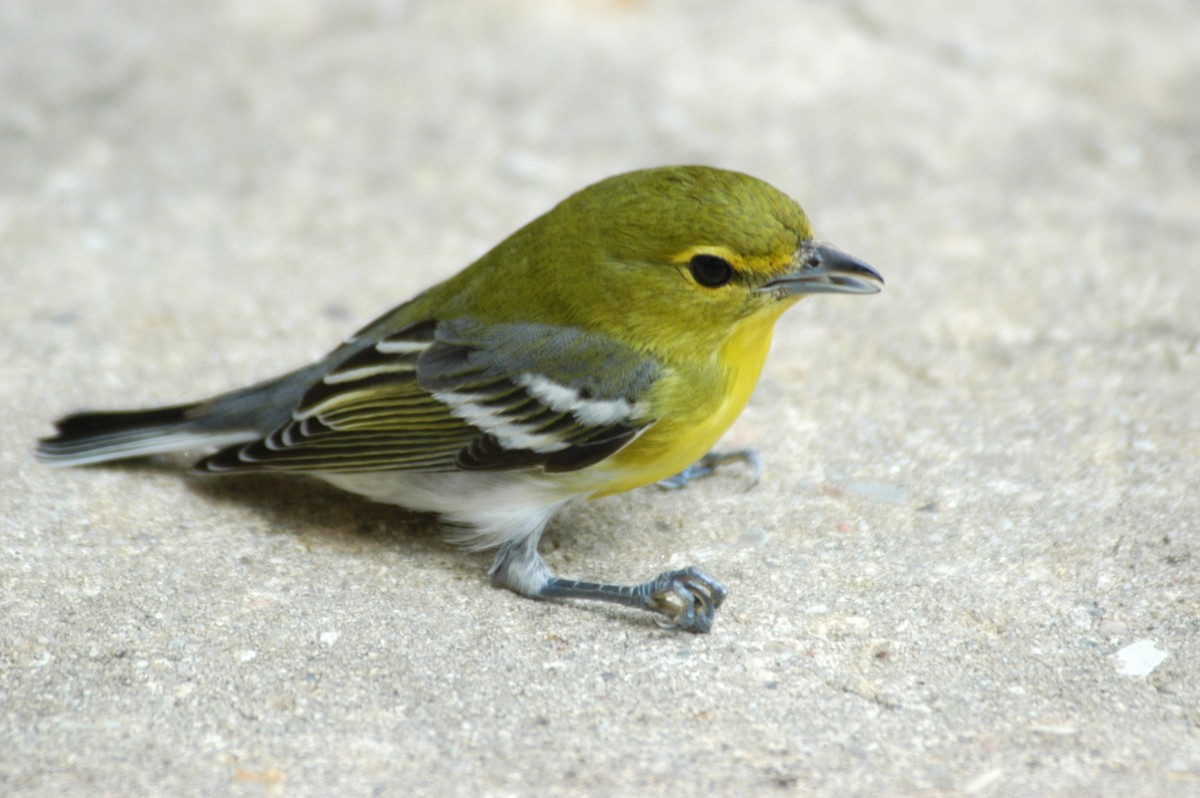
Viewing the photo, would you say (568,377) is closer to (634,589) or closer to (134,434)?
(634,589)

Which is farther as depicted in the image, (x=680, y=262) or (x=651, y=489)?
(x=651, y=489)

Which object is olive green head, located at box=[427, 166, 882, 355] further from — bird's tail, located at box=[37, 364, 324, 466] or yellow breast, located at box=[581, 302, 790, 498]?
bird's tail, located at box=[37, 364, 324, 466]

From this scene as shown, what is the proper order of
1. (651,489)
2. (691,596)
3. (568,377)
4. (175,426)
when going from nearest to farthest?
(691,596) → (568,377) → (175,426) → (651,489)

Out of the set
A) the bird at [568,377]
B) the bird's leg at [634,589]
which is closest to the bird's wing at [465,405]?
the bird at [568,377]

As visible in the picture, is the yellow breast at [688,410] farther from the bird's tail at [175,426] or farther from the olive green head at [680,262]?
the bird's tail at [175,426]

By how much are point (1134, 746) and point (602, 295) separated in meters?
1.60

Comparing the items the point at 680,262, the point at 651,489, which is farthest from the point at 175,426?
the point at 680,262

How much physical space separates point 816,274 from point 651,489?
98 centimetres

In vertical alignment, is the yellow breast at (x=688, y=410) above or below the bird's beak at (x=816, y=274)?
below

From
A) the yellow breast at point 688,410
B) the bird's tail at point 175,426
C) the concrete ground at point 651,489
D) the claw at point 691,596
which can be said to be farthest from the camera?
the bird's tail at point 175,426

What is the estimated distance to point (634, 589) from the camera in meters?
3.21

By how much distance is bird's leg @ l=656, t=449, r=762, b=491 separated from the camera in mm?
3859

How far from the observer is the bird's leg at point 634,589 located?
3.13m

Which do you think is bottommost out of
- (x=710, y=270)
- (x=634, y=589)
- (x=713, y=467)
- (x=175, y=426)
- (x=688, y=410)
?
(x=634, y=589)
